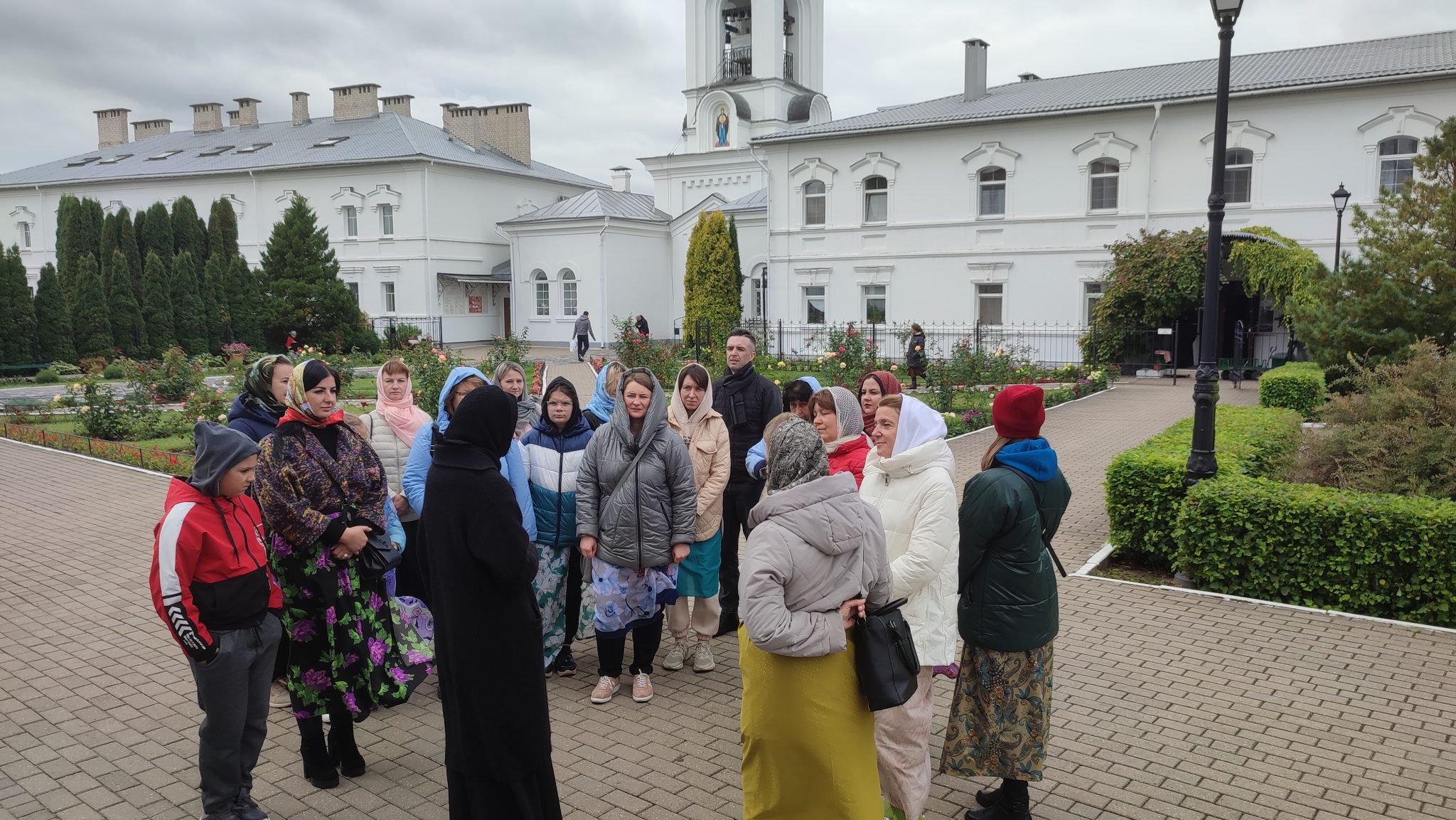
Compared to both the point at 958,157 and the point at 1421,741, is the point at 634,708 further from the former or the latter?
the point at 958,157

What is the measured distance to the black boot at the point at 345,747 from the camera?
4559 mm

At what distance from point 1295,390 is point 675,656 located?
41.9 feet

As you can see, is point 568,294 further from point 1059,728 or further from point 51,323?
point 1059,728

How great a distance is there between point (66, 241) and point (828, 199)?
2825 cm

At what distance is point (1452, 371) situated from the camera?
883 centimetres

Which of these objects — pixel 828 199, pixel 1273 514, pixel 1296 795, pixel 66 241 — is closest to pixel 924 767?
pixel 1296 795

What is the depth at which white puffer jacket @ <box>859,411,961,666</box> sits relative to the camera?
3918mm

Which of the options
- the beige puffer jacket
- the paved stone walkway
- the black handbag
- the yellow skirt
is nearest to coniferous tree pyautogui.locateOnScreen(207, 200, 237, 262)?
the paved stone walkway

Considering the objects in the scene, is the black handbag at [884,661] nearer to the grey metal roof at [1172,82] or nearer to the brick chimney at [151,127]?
the grey metal roof at [1172,82]

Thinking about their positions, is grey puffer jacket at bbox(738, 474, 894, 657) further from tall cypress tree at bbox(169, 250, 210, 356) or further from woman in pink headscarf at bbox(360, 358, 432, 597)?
tall cypress tree at bbox(169, 250, 210, 356)

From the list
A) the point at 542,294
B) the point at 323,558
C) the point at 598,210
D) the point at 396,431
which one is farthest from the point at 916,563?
the point at 542,294

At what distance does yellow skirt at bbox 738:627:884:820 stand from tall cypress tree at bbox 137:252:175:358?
3167 cm

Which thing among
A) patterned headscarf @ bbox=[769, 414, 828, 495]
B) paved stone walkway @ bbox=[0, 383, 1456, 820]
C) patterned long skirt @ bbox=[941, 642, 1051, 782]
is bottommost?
paved stone walkway @ bbox=[0, 383, 1456, 820]

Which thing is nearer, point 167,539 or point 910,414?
point 167,539
